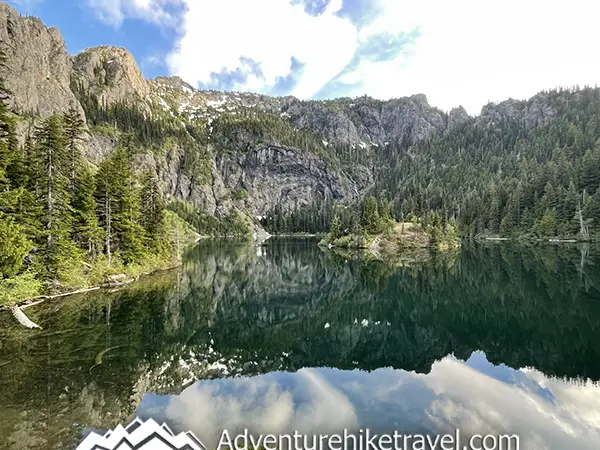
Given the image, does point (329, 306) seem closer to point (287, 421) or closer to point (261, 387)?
point (261, 387)

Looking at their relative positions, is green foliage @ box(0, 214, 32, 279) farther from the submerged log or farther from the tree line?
the submerged log

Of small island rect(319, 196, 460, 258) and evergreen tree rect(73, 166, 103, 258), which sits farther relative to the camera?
small island rect(319, 196, 460, 258)

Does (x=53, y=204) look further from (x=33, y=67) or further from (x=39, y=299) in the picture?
(x=33, y=67)

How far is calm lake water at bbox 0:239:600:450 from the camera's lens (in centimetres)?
1273

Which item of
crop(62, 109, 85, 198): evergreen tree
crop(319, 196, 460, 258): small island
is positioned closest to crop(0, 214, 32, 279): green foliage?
crop(62, 109, 85, 198): evergreen tree

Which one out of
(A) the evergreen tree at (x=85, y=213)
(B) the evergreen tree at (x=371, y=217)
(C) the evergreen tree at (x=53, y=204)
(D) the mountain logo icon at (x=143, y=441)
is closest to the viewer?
(D) the mountain logo icon at (x=143, y=441)

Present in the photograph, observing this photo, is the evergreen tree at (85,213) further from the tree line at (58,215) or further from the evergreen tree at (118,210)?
the evergreen tree at (118,210)

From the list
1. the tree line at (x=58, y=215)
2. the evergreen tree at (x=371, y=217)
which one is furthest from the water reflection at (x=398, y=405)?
the evergreen tree at (x=371, y=217)

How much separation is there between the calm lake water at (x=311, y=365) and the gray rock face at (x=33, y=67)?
504 feet

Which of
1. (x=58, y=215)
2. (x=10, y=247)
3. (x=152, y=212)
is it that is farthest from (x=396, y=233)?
(x=10, y=247)

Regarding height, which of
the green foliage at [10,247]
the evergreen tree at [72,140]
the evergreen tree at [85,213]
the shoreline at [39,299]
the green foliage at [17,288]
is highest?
the evergreen tree at [72,140]

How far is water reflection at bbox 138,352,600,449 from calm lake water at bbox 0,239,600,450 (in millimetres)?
73

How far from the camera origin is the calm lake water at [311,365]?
12.7 m

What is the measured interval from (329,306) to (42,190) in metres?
29.1
